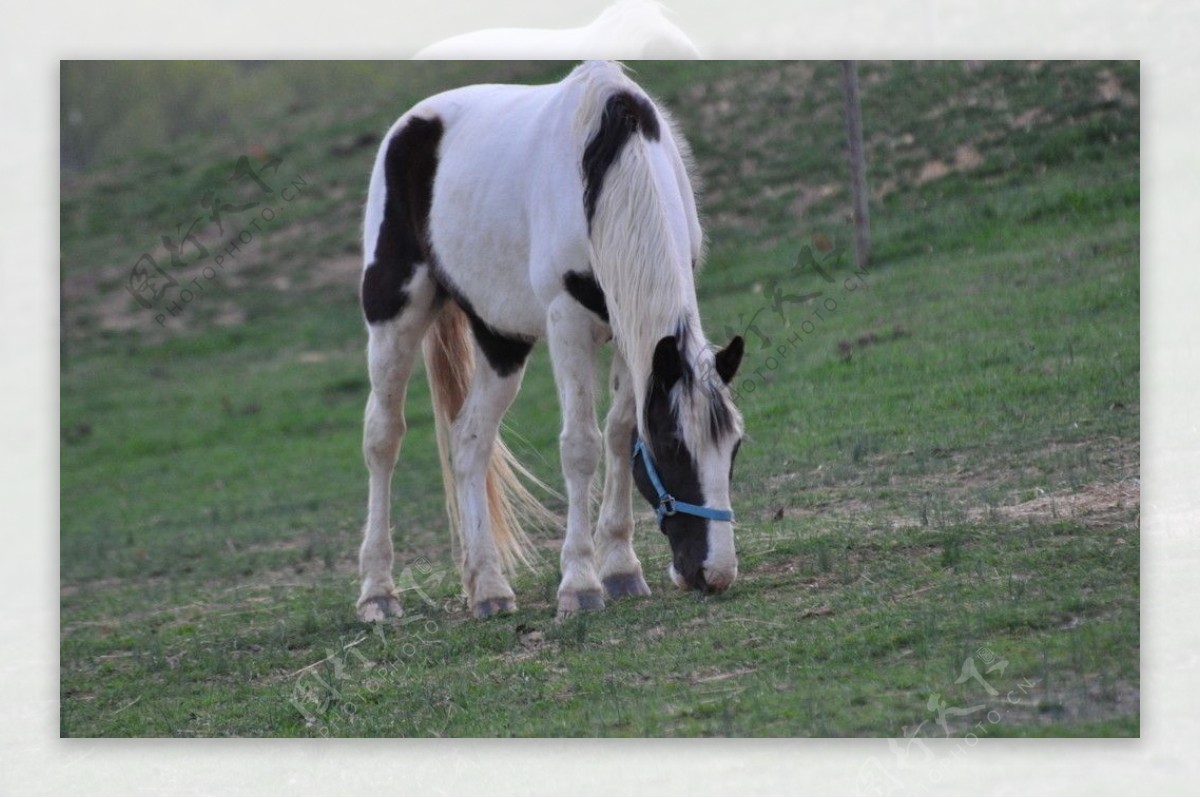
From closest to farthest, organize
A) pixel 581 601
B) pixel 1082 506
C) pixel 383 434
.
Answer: pixel 581 601
pixel 1082 506
pixel 383 434

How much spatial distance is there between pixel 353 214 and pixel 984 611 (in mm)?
10407

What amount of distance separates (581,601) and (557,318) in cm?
104

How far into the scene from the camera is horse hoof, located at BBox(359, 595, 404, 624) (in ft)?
20.3

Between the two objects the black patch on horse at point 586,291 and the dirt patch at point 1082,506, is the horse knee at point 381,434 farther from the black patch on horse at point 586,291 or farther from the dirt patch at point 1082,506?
the dirt patch at point 1082,506

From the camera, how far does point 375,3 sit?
6.33m

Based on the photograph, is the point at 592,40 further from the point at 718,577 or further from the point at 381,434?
the point at 718,577

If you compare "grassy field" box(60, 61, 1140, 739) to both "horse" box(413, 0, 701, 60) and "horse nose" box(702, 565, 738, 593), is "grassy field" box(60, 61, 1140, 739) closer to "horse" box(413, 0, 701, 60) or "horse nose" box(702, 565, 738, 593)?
"horse nose" box(702, 565, 738, 593)

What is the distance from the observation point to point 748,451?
7.85 m

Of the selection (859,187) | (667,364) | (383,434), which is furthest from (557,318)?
(859,187)

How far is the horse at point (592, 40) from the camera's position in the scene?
6.48 metres

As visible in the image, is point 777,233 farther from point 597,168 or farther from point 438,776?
point 438,776

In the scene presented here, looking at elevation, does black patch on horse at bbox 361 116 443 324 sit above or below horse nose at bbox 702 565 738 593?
above

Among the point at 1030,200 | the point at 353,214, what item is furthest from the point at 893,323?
the point at 353,214

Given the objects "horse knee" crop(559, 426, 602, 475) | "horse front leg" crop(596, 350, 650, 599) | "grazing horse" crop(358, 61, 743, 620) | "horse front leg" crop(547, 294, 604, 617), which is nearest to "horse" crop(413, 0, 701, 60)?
"grazing horse" crop(358, 61, 743, 620)
